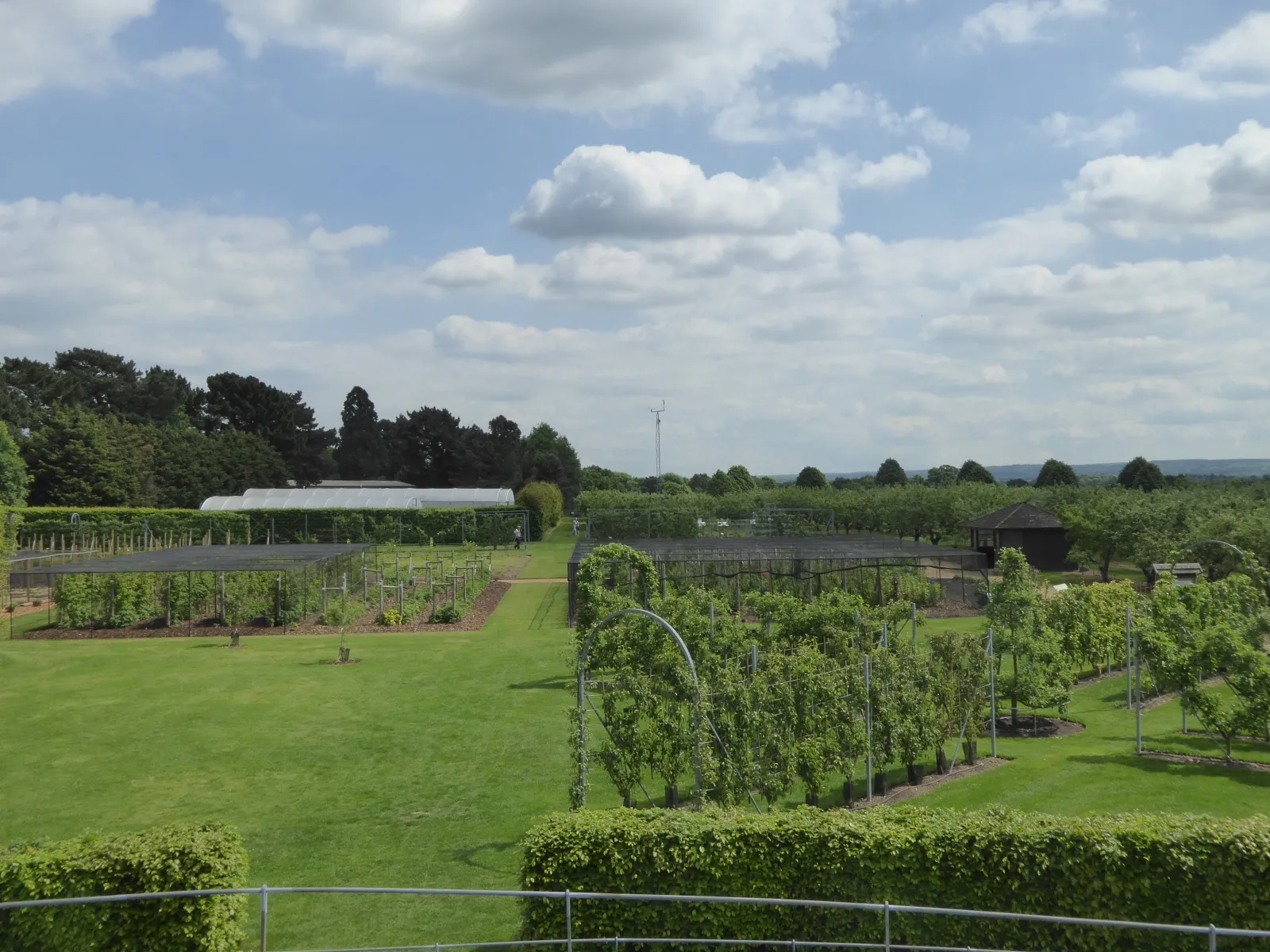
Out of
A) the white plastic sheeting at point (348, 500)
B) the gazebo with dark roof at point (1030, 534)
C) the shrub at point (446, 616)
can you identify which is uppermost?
the white plastic sheeting at point (348, 500)

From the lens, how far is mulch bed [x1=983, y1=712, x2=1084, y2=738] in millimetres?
20391

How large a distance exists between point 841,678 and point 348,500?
64044mm

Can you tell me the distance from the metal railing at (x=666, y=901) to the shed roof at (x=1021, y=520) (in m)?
40.6

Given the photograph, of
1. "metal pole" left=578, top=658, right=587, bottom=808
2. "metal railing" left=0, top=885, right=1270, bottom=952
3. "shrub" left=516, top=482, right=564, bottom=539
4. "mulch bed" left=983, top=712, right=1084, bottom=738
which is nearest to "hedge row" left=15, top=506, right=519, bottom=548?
"shrub" left=516, top=482, right=564, bottom=539

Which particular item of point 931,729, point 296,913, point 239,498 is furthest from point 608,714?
point 239,498

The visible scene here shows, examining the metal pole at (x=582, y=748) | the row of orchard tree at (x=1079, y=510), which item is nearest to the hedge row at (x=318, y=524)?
the row of orchard tree at (x=1079, y=510)

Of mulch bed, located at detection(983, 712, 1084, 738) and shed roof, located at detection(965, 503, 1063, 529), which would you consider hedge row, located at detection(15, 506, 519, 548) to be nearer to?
shed roof, located at detection(965, 503, 1063, 529)

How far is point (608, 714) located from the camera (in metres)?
14.1

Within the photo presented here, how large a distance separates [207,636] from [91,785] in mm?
17336

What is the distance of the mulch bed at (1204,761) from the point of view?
17141 millimetres

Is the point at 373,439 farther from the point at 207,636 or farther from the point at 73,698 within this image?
the point at 73,698

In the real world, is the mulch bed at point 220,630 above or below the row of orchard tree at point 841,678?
below

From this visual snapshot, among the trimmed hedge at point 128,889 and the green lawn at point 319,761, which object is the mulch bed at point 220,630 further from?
the trimmed hedge at point 128,889

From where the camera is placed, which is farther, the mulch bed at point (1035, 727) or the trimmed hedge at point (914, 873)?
the mulch bed at point (1035, 727)
